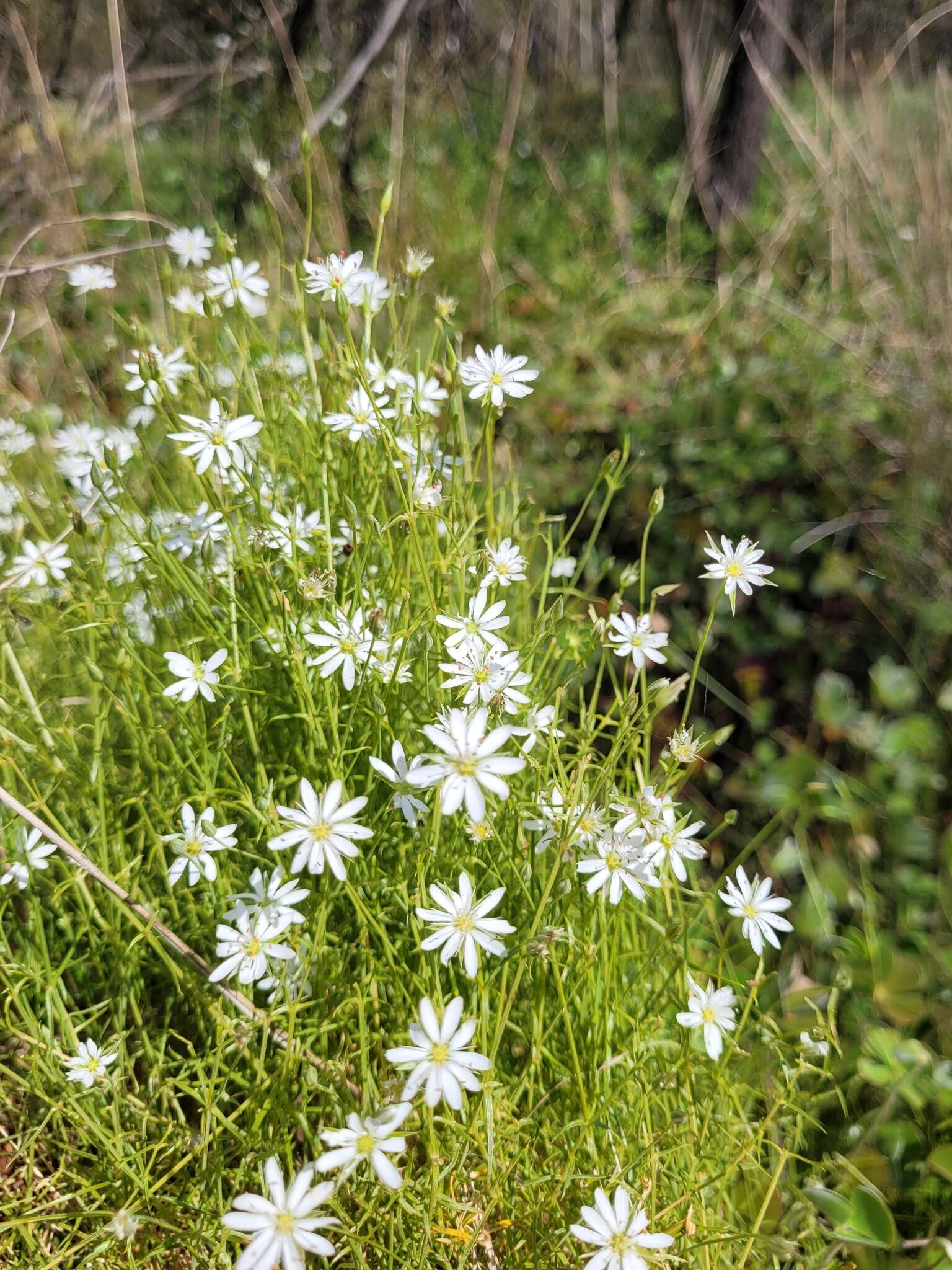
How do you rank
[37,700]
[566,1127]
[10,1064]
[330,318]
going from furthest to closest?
[330,318], [37,700], [10,1064], [566,1127]

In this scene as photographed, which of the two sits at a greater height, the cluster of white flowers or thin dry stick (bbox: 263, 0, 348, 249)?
thin dry stick (bbox: 263, 0, 348, 249)

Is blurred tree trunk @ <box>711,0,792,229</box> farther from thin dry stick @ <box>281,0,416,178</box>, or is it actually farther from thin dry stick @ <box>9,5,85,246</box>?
thin dry stick @ <box>9,5,85,246</box>

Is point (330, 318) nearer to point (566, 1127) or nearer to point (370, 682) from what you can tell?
point (370, 682)

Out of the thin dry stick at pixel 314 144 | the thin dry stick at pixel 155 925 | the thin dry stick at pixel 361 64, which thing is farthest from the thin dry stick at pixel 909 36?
the thin dry stick at pixel 155 925

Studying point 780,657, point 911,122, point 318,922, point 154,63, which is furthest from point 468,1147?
point 154,63

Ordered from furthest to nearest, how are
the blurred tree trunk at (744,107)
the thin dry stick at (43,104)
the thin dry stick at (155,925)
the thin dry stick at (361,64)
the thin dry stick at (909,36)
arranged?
the blurred tree trunk at (744,107) → the thin dry stick at (361,64) → the thin dry stick at (909,36) → the thin dry stick at (43,104) → the thin dry stick at (155,925)

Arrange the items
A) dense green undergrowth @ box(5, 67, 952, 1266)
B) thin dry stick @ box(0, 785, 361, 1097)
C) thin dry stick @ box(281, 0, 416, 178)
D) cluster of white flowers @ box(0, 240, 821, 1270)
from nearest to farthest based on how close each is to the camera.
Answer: cluster of white flowers @ box(0, 240, 821, 1270), thin dry stick @ box(0, 785, 361, 1097), dense green undergrowth @ box(5, 67, 952, 1266), thin dry stick @ box(281, 0, 416, 178)

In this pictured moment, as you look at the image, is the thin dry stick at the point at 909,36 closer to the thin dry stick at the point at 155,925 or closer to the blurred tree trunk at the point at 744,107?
the blurred tree trunk at the point at 744,107

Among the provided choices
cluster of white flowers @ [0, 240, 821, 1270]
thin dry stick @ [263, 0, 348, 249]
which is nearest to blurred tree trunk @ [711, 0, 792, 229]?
thin dry stick @ [263, 0, 348, 249]
